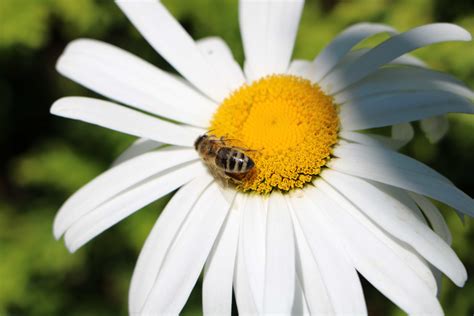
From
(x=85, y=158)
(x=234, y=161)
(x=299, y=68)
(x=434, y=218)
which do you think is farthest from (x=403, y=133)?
(x=85, y=158)

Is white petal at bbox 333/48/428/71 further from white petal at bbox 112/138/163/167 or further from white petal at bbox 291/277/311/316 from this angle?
white petal at bbox 291/277/311/316

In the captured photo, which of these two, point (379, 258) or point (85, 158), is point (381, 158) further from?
point (85, 158)

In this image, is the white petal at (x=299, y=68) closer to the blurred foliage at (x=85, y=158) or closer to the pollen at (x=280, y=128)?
the pollen at (x=280, y=128)

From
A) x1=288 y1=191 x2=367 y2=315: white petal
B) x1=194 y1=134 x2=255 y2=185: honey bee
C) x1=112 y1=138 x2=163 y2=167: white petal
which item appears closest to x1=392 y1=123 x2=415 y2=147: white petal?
x1=288 y1=191 x2=367 y2=315: white petal

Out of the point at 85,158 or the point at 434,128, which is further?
the point at 85,158

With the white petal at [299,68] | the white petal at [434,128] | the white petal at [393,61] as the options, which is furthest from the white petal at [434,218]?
the white petal at [299,68]

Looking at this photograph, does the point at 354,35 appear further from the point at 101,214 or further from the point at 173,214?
the point at 101,214

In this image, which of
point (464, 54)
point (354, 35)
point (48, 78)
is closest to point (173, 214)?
point (354, 35)
